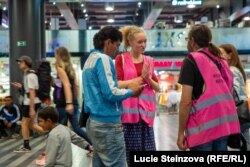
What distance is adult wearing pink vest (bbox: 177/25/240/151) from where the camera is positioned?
3293 mm

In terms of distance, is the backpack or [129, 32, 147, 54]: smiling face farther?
the backpack

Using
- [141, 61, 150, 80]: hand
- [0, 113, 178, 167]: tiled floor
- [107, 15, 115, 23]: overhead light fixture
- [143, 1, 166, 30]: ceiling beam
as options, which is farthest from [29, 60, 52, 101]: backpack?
[107, 15, 115, 23]: overhead light fixture

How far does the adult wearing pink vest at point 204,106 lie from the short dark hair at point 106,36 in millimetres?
653

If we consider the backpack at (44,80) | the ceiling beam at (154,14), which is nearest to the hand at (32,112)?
the backpack at (44,80)

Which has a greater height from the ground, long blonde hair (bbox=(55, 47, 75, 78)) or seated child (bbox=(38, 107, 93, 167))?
long blonde hair (bbox=(55, 47, 75, 78))

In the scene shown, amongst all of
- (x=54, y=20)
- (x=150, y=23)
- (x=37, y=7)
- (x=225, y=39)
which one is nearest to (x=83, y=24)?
(x=54, y=20)

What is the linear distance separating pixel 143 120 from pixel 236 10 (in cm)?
1782

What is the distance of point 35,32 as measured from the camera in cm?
1155

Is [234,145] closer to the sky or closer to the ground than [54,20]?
closer to the ground

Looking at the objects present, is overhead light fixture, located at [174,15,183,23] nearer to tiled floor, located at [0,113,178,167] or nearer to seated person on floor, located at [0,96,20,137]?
tiled floor, located at [0,113,178,167]

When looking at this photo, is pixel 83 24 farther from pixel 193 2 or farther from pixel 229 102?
pixel 229 102

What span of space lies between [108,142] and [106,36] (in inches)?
32.3

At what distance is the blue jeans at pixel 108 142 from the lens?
3.64 m

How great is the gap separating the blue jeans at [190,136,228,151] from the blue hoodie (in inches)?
26.0
